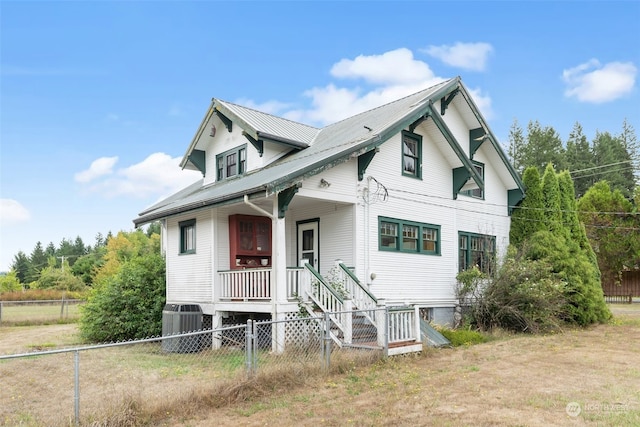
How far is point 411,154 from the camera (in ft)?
56.1

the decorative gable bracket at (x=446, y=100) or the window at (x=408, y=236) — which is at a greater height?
the decorative gable bracket at (x=446, y=100)

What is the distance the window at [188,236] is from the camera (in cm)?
1694

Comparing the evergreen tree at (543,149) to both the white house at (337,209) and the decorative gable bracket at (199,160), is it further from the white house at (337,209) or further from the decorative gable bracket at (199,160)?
the decorative gable bracket at (199,160)

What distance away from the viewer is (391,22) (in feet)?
60.5

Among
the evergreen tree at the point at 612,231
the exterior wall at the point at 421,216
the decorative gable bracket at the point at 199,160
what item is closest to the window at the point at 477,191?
the exterior wall at the point at 421,216

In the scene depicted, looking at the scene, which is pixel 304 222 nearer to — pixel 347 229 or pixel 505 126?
pixel 347 229

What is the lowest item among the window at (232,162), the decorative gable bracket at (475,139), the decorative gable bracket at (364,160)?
the decorative gable bracket at (364,160)

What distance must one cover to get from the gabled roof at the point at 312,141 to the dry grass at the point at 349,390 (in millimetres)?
4265

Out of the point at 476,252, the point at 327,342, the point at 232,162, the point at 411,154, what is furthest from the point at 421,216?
the point at 327,342

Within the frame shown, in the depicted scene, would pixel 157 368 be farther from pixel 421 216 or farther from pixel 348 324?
pixel 421 216

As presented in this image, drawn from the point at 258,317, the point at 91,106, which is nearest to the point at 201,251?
the point at 258,317

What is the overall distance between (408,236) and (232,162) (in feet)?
21.0

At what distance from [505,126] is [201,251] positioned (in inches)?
2136

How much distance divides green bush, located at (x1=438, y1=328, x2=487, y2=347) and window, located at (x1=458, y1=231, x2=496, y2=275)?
12.4 ft
